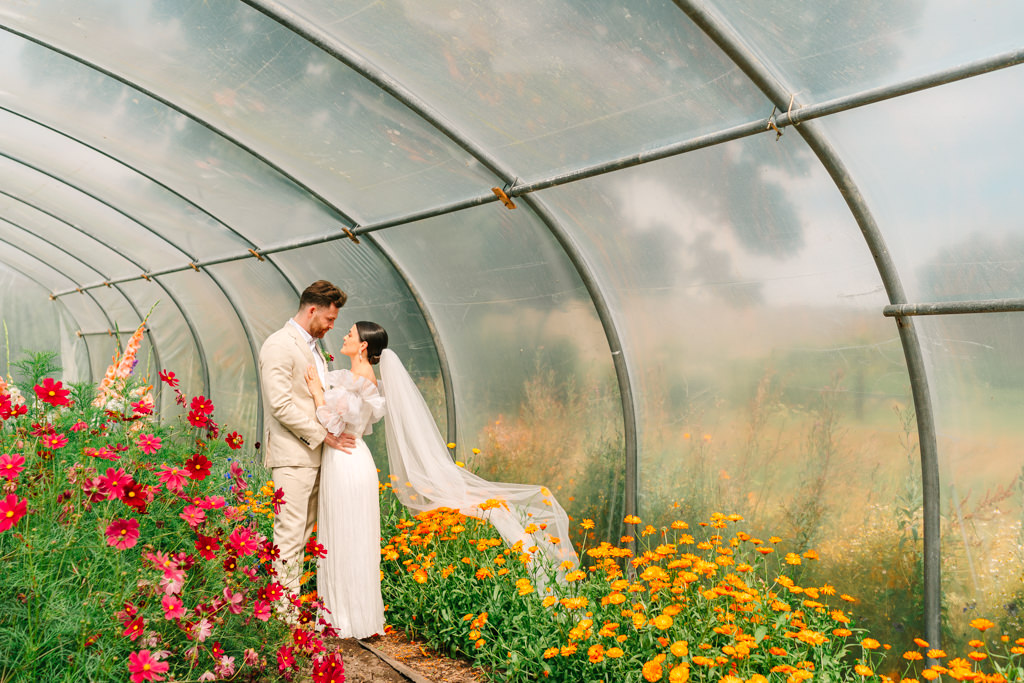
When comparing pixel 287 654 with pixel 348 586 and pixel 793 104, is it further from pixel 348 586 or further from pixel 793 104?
pixel 793 104

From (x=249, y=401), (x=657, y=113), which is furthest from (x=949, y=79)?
(x=249, y=401)

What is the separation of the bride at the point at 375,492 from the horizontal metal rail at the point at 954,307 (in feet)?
6.00

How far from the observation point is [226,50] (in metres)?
3.98

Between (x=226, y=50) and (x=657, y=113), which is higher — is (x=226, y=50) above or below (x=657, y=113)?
above

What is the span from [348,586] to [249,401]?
5.06m

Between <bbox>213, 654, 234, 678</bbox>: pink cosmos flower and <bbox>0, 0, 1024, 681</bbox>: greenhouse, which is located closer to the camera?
<bbox>213, 654, 234, 678</bbox>: pink cosmos flower

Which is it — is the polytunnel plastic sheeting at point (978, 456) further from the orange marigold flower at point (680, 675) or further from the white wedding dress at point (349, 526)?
the white wedding dress at point (349, 526)

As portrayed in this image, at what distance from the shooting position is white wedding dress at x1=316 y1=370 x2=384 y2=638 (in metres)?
3.72

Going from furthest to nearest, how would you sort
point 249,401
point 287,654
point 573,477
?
point 249,401 → point 573,477 → point 287,654

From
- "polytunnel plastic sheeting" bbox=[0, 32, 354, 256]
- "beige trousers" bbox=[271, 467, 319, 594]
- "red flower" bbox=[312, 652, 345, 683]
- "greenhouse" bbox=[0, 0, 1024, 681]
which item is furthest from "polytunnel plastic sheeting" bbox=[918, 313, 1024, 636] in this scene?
"polytunnel plastic sheeting" bbox=[0, 32, 354, 256]

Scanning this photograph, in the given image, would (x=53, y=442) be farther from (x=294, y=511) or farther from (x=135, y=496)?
(x=294, y=511)

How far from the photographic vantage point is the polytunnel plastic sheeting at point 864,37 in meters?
2.21

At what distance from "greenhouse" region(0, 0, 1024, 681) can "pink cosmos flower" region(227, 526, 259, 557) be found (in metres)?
0.33

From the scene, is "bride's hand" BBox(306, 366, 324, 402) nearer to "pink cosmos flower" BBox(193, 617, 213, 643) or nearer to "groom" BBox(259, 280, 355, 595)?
"groom" BBox(259, 280, 355, 595)
